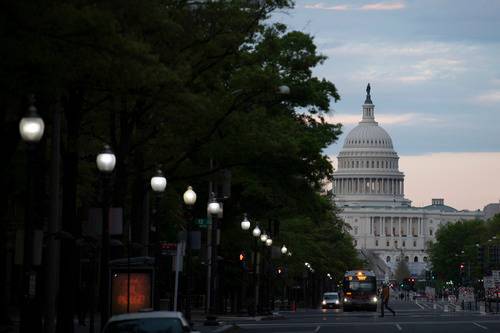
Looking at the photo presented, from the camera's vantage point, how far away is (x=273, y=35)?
4934cm

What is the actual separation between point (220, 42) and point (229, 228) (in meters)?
33.9

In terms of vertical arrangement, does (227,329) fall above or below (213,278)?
below

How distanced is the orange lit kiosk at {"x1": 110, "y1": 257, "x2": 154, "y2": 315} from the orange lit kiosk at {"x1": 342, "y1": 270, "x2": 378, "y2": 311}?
73634 mm

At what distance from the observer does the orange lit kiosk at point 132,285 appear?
3919 centimetres

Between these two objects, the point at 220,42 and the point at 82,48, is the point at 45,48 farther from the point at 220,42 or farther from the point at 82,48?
the point at 220,42

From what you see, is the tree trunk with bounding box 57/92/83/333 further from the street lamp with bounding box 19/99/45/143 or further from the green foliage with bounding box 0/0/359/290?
the street lamp with bounding box 19/99/45/143

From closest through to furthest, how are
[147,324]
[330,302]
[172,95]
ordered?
[147,324] < [172,95] < [330,302]

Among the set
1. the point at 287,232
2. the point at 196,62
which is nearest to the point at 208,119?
the point at 196,62

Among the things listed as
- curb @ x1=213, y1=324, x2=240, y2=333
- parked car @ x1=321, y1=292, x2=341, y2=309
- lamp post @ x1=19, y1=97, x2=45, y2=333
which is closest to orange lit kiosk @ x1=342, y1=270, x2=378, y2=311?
parked car @ x1=321, y1=292, x2=341, y2=309

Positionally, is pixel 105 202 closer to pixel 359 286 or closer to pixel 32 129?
pixel 32 129

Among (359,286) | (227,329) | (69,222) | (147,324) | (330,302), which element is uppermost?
(359,286)

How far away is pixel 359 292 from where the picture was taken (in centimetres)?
11619

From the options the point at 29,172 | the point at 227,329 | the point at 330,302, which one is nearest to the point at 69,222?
the point at 29,172

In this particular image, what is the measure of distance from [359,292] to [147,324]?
92.5 m
